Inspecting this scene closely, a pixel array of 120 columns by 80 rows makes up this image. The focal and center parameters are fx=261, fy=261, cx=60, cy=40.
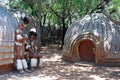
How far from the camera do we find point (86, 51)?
39.9 feet

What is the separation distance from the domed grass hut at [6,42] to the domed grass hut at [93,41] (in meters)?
3.30

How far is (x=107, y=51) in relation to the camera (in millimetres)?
11320

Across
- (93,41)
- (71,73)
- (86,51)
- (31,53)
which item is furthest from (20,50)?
(86,51)

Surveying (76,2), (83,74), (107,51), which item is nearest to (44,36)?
(76,2)

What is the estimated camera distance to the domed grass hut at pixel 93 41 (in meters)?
11.4

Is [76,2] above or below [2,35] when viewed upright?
above

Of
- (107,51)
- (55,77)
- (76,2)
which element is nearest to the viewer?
(55,77)

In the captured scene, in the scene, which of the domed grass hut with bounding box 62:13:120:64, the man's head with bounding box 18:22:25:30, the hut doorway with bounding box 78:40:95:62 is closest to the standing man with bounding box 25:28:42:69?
the man's head with bounding box 18:22:25:30

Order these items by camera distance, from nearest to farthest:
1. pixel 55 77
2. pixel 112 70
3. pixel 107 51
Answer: pixel 55 77 → pixel 112 70 → pixel 107 51

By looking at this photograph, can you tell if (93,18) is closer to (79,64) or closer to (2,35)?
(79,64)

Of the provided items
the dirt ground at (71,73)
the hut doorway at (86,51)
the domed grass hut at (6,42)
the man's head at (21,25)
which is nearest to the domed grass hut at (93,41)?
the hut doorway at (86,51)

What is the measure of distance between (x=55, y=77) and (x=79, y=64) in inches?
111

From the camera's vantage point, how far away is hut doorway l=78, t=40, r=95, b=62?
39.5ft

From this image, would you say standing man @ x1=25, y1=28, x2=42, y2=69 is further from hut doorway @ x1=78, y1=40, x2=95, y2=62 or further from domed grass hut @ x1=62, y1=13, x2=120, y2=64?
hut doorway @ x1=78, y1=40, x2=95, y2=62
